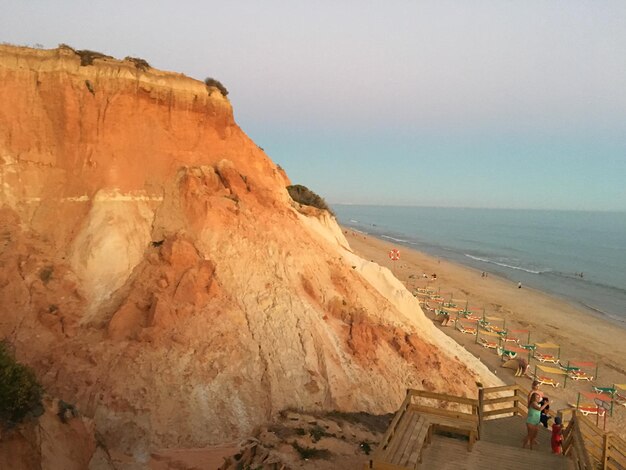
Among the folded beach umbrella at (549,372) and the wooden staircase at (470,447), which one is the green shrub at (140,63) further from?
the folded beach umbrella at (549,372)

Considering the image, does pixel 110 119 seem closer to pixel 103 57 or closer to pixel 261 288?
pixel 103 57

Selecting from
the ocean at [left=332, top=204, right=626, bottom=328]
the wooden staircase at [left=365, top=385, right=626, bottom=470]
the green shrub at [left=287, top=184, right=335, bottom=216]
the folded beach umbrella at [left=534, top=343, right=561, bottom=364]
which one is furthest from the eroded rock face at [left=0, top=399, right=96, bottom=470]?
the ocean at [left=332, top=204, right=626, bottom=328]

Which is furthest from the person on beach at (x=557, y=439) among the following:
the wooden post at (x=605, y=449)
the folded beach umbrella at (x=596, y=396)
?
the folded beach umbrella at (x=596, y=396)

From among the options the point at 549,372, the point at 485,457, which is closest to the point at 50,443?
the point at 485,457

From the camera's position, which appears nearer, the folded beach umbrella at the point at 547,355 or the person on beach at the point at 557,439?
the person on beach at the point at 557,439

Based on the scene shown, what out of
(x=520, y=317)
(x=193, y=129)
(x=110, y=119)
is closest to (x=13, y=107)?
(x=110, y=119)
